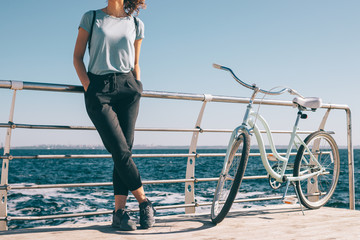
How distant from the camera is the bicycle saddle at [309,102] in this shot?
3.11m

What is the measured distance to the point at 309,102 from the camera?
3131 millimetres

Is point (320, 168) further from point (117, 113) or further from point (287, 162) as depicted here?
point (117, 113)

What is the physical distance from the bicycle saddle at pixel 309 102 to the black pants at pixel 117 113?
53.4 inches

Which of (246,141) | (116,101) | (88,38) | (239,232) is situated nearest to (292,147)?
Answer: (246,141)

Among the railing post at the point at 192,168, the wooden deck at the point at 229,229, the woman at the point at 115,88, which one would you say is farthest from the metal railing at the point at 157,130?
the woman at the point at 115,88

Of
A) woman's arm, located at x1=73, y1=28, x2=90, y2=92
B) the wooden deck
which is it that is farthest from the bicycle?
woman's arm, located at x1=73, y1=28, x2=90, y2=92

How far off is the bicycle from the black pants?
663 mm

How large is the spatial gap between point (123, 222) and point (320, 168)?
192 cm

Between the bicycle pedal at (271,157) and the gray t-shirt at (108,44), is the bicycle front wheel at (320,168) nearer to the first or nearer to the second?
the bicycle pedal at (271,157)

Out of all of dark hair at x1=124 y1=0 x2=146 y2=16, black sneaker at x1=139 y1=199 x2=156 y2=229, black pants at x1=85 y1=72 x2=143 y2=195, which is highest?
dark hair at x1=124 y1=0 x2=146 y2=16

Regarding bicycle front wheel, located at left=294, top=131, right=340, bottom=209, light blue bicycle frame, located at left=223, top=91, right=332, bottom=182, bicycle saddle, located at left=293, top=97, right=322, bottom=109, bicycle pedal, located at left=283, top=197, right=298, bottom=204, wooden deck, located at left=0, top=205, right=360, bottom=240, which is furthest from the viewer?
bicycle front wheel, located at left=294, top=131, right=340, bottom=209

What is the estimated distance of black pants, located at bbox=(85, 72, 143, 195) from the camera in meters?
2.37

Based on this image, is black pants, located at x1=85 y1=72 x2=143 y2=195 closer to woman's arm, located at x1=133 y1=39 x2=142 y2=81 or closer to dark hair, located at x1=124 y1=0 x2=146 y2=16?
woman's arm, located at x1=133 y1=39 x2=142 y2=81

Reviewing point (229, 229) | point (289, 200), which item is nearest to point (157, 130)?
point (229, 229)
